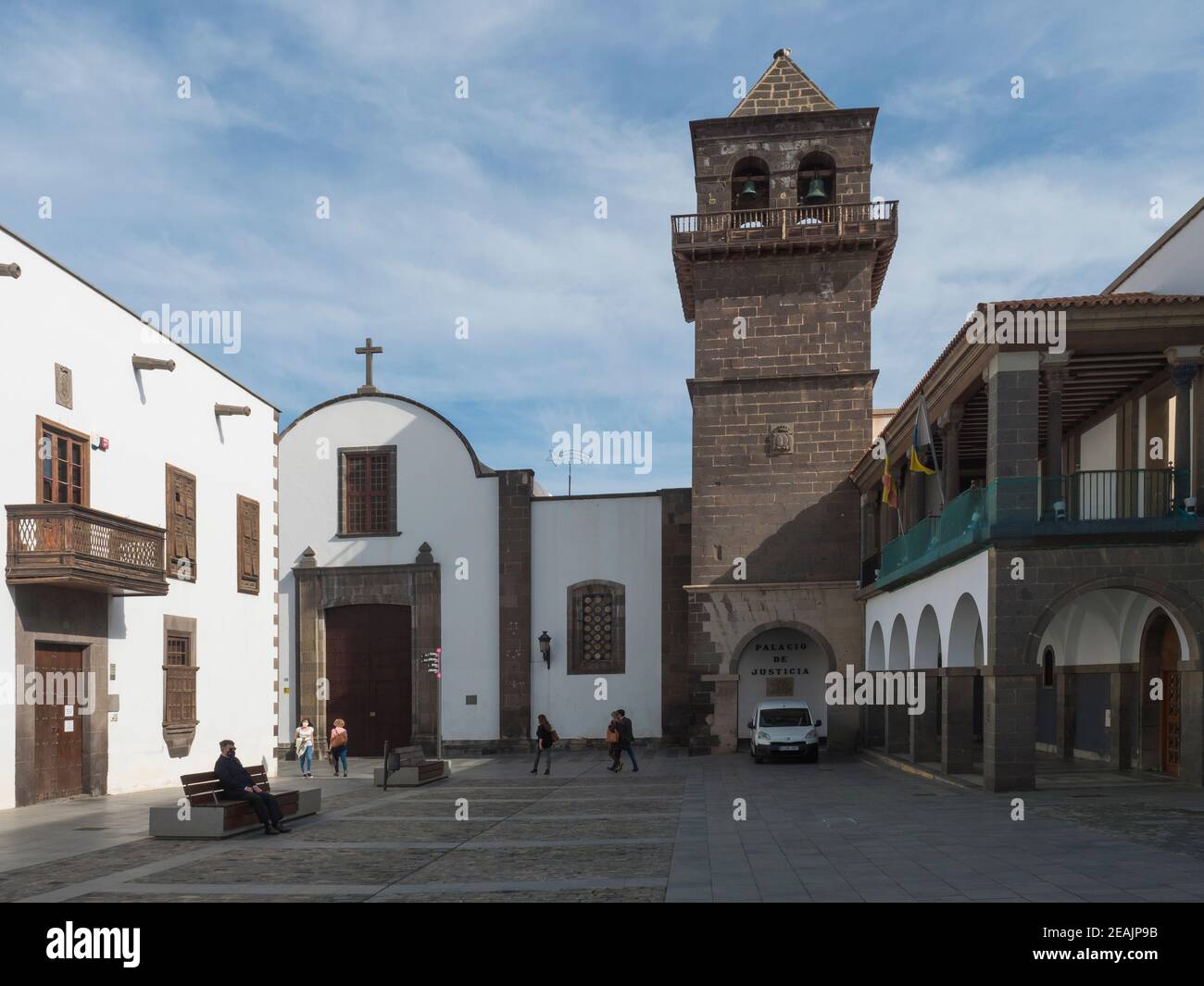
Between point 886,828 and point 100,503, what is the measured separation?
14861 mm

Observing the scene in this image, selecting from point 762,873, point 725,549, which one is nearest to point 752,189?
point 725,549

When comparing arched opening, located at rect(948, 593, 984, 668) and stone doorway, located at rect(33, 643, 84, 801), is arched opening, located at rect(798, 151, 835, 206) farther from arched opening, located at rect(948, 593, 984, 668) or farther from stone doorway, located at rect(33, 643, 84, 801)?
stone doorway, located at rect(33, 643, 84, 801)

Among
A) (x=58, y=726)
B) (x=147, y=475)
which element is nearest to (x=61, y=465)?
(x=147, y=475)

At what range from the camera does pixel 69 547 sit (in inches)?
749

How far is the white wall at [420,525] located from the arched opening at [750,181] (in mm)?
10419

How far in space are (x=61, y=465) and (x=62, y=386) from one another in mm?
1343

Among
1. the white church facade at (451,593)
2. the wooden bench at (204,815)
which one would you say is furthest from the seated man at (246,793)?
the white church facade at (451,593)

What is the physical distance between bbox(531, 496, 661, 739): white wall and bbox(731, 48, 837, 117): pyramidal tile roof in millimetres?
11068

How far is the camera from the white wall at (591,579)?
110 feet

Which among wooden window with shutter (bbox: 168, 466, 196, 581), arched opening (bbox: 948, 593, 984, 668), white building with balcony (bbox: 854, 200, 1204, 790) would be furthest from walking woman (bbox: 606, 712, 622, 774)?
wooden window with shutter (bbox: 168, 466, 196, 581)

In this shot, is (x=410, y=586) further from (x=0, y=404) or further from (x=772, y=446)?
(x=0, y=404)

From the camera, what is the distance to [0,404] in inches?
737

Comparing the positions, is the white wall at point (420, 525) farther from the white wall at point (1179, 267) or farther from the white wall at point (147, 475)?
the white wall at point (1179, 267)

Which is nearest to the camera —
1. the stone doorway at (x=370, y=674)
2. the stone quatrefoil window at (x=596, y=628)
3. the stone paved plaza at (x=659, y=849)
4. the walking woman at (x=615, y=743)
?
the stone paved plaza at (x=659, y=849)
